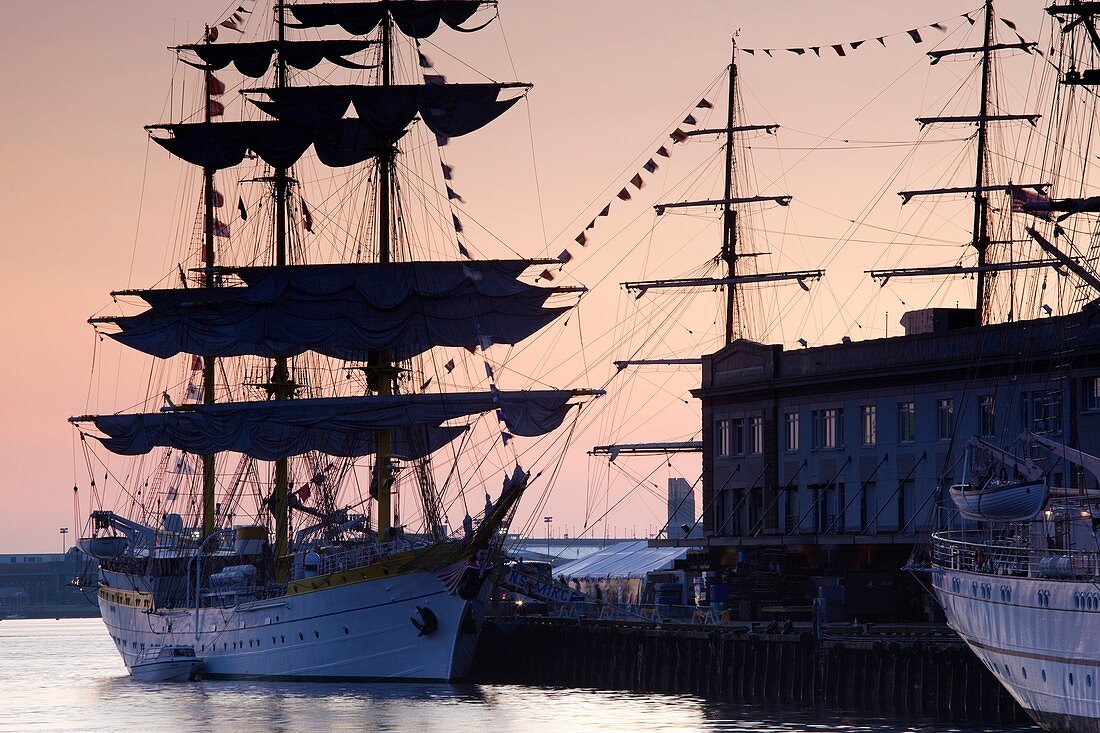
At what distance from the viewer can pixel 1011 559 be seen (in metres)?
49.4

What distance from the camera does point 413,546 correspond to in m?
76.2

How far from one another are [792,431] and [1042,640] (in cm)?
3254

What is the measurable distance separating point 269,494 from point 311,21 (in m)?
21.7

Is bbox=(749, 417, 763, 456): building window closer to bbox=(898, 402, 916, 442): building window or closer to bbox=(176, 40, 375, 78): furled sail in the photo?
bbox=(898, 402, 916, 442): building window

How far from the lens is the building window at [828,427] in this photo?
76312mm

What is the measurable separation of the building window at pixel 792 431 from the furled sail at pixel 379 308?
1153 cm

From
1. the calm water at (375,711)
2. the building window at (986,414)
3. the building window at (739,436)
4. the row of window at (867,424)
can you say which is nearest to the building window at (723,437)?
the row of window at (867,424)

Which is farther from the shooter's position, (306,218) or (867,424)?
(306,218)

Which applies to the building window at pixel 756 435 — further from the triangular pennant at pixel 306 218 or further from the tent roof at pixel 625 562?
the triangular pennant at pixel 306 218

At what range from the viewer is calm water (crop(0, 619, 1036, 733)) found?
5423 centimetres

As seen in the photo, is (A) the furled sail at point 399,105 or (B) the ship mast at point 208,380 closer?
(A) the furled sail at point 399,105

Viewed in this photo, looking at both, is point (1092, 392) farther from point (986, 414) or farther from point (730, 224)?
point (730, 224)

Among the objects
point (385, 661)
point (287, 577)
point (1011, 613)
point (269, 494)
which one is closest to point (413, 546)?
point (385, 661)

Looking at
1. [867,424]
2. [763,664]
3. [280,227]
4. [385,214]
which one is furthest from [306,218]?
[763,664]
